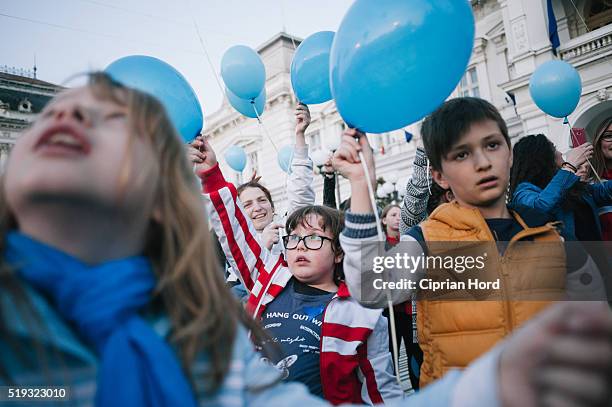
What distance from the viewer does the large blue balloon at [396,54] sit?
1.47m

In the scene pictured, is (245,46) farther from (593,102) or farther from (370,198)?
(593,102)

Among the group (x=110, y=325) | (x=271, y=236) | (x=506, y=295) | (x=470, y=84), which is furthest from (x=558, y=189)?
(x=470, y=84)

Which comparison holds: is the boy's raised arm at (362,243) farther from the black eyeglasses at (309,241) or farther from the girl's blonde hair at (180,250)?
the black eyeglasses at (309,241)

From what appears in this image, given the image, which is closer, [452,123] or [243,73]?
[452,123]

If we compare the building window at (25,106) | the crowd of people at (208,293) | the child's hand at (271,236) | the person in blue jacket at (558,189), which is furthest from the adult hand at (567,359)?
the building window at (25,106)

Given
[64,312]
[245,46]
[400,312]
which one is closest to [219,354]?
[64,312]

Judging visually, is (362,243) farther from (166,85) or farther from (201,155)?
(166,85)

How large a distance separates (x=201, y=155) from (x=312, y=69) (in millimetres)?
1269

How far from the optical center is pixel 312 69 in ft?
9.57

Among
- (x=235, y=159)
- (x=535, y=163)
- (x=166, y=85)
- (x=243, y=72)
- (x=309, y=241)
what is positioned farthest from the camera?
(x=235, y=159)

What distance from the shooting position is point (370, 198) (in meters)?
1.37

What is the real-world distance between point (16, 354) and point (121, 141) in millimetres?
447

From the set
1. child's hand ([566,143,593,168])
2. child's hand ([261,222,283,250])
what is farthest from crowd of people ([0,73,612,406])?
child's hand ([566,143,593,168])

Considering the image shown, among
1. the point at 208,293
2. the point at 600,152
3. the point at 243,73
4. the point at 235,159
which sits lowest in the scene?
the point at 208,293
